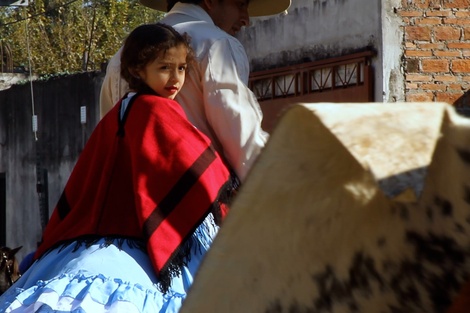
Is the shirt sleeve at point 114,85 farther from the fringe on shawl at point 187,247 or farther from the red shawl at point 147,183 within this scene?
the fringe on shawl at point 187,247

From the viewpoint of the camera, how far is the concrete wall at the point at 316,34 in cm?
975

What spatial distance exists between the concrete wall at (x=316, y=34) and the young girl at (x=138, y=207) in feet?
22.0

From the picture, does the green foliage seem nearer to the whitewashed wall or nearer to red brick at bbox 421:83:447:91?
the whitewashed wall

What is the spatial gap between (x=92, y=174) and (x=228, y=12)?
818mm

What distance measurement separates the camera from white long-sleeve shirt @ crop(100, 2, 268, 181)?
2996mm

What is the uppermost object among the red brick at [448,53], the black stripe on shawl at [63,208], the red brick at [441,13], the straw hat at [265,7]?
the straw hat at [265,7]

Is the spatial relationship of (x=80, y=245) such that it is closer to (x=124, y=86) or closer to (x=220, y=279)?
(x=124, y=86)

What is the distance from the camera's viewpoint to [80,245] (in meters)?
2.84

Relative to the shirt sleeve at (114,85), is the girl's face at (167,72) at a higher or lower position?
higher

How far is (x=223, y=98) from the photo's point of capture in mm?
3029

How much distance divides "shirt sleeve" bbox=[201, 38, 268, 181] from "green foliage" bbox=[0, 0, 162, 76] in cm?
2327

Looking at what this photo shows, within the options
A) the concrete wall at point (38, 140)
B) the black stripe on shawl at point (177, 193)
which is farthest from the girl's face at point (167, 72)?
the concrete wall at point (38, 140)

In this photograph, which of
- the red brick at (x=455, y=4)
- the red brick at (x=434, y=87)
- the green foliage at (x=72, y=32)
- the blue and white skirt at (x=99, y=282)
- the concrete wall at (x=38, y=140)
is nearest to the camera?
the blue and white skirt at (x=99, y=282)

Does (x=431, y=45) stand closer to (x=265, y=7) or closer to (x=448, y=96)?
(x=448, y=96)
